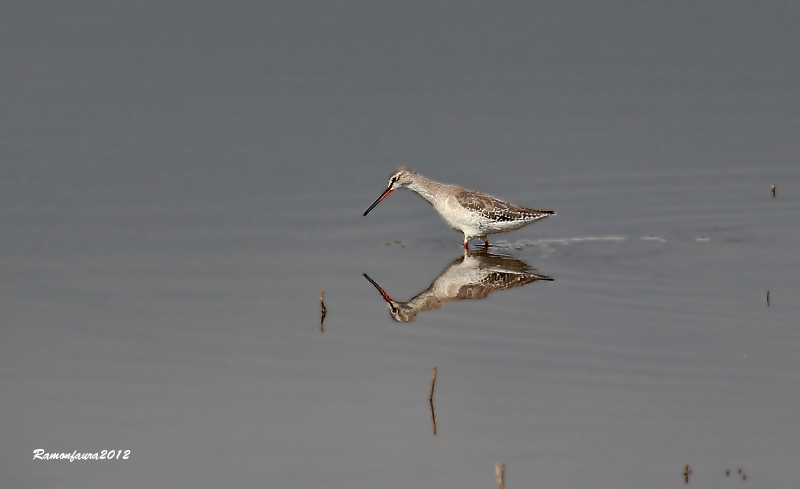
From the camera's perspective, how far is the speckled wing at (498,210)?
14805 mm

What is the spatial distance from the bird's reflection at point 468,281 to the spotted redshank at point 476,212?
43 cm

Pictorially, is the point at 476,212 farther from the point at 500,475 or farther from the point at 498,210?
the point at 500,475

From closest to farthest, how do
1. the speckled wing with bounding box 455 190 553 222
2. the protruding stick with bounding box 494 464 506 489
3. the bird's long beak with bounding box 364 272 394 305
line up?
the protruding stick with bounding box 494 464 506 489
the bird's long beak with bounding box 364 272 394 305
the speckled wing with bounding box 455 190 553 222

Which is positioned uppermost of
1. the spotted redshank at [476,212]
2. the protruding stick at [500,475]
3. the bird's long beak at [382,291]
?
the spotted redshank at [476,212]

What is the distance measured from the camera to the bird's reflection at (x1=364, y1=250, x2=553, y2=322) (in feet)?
40.4

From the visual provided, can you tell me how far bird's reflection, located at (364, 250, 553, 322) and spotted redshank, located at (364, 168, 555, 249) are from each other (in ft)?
1.40

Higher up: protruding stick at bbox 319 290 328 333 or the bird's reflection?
the bird's reflection

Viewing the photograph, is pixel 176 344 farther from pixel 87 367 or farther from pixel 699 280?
pixel 699 280

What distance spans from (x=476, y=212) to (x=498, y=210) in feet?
1.03

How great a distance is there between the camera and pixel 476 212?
14.8 metres

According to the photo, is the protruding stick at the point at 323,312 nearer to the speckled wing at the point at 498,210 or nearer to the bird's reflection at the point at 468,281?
the bird's reflection at the point at 468,281

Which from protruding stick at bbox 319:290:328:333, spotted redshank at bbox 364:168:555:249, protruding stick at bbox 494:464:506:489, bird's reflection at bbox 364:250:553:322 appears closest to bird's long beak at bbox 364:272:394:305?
bird's reflection at bbox 364:250:553:322

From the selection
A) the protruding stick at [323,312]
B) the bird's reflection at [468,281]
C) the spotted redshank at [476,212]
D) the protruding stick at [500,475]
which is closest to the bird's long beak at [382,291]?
the bird's reflection at [468,281]

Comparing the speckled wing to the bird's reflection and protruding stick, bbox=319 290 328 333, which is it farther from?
protruding stick, bbox=319 290 328 333
